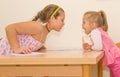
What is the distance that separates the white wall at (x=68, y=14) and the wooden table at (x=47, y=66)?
84 cm

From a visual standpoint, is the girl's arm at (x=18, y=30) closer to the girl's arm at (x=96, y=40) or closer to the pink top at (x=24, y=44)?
the pink top at (x=24, y=44)

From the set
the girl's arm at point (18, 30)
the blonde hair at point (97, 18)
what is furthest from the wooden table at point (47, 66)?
the blonde hair at point (97, 18)

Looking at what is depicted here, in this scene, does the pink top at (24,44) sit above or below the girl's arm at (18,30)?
below

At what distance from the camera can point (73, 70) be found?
3.75 ft

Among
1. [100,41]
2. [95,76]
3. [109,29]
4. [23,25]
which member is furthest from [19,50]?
[109,29]

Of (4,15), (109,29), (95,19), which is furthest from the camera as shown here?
(4,15)

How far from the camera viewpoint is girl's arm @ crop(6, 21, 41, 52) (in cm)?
145

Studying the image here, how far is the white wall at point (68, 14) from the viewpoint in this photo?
1.93m

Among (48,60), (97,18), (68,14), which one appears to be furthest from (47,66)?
(68,14)

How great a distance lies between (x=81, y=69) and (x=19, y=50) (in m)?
0.39

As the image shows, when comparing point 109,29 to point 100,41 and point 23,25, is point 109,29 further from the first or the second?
point 23,25

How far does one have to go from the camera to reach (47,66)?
117 cm

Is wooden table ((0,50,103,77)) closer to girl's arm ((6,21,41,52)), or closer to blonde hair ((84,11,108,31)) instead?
girl's arm ((6,21,41,52))

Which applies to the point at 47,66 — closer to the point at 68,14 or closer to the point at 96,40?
the point at 96,40
